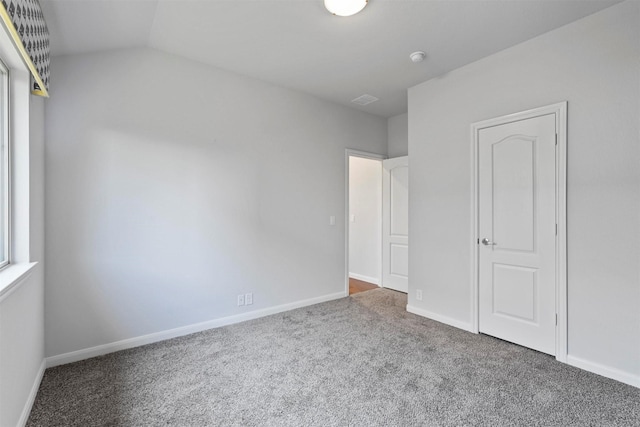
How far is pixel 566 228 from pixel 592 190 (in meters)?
0.34

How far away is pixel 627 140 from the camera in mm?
2117

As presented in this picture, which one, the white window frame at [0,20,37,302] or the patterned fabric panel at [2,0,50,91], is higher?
the patterned fabric panel at [2,0,50,91]

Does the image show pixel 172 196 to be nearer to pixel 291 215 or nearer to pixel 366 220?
pixel 291 215

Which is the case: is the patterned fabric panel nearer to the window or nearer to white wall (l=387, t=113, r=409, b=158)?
the window

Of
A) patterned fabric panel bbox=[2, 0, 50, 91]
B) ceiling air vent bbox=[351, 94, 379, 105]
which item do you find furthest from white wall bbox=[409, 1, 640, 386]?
patterned fabric panel bbox=[2, 0, 50, 91]

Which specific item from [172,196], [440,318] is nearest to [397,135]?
[440,318]

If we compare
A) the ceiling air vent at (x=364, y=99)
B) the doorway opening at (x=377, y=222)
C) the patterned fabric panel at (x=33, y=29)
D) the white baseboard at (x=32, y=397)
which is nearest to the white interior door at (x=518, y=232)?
the doorway opening at (x=377, y=222)

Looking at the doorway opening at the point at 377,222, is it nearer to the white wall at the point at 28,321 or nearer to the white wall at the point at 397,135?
the white wall at the point at 397,135

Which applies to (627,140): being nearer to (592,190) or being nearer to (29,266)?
(592,190)

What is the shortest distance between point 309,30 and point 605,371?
11.4 feet

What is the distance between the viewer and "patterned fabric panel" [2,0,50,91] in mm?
1404

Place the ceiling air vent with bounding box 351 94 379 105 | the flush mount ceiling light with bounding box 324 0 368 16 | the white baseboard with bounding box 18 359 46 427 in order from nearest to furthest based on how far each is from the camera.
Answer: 1. the white baseboard with bounding box 18 359 46 427
2. the flush mount ceiling light with bounding box 324 0 368 16
3. the ceiling air vent with bounding box 351 94 379 105

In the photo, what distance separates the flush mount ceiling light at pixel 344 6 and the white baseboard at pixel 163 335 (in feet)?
9.72

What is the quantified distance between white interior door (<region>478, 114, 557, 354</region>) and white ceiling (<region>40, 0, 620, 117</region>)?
787 millimetres
